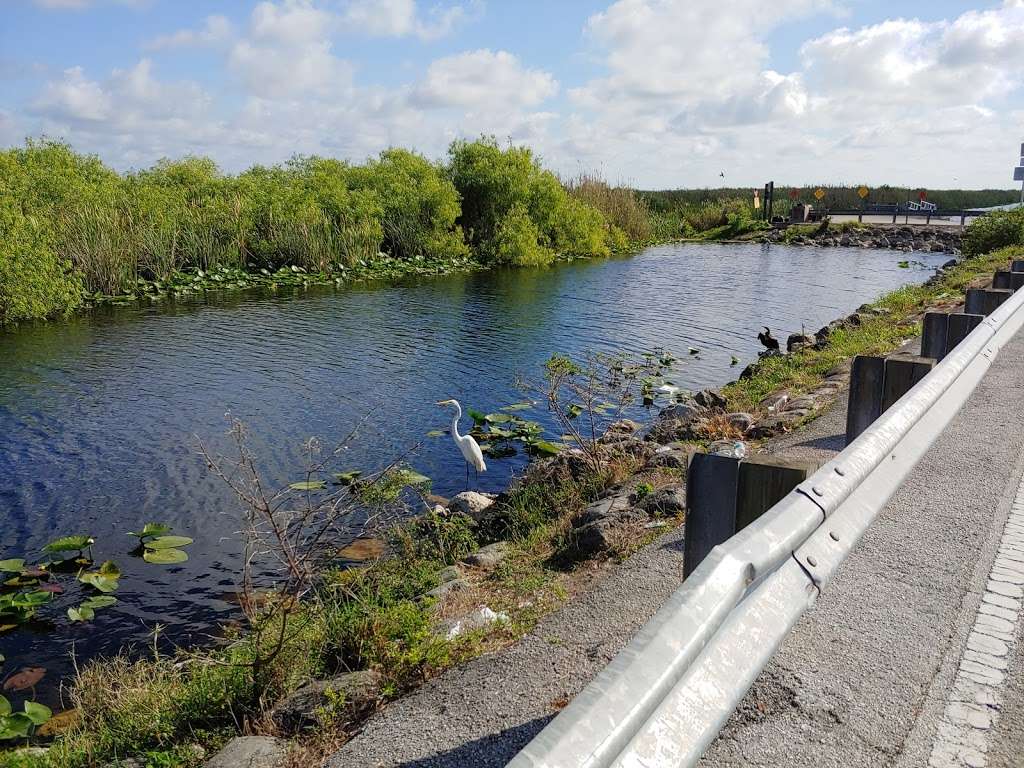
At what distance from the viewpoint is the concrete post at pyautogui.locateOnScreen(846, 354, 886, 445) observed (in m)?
5.16

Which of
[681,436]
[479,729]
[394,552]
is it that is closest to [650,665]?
[479,729]

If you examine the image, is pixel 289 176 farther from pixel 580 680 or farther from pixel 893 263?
pixel 580 680

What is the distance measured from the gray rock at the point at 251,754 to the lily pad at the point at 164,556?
4.54 metres

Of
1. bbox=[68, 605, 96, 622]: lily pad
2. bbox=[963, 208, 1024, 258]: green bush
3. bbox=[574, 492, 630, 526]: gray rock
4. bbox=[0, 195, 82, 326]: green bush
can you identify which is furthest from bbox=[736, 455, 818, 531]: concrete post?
bbox=[963, 208, 1024, 258]: green bush

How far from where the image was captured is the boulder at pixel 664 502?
19.0ft

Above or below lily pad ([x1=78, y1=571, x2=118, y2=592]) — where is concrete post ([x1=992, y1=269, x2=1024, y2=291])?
above

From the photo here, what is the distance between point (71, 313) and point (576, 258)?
24.2 meters

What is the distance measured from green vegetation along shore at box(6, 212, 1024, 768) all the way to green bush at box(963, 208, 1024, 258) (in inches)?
1100

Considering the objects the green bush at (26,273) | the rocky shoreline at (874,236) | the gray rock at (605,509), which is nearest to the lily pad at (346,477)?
the gray rock at (605,509)

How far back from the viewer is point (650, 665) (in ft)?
4.82

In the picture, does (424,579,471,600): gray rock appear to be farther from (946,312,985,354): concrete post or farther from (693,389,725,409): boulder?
→ (693,389,725,409): boulder

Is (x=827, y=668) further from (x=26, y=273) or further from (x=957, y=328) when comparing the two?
(x=26, y=273)

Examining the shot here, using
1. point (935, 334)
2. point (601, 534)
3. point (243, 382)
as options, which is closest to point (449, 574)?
point (601, 534)

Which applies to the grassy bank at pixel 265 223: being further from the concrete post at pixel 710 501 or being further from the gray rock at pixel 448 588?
the concrete post at pixel 710 501
